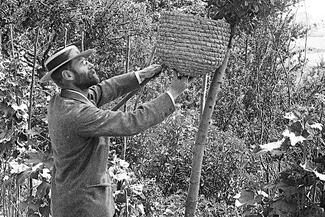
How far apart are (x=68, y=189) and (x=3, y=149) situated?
5.87ft

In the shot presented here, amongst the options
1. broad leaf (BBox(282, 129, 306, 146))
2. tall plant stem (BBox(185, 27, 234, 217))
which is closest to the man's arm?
tall plant stem (BBox(185, 27, 234, 217))

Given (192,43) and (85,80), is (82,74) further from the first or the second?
Result: (192,43)

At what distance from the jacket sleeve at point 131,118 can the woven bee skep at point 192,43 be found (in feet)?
0.61

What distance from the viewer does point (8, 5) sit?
4.46 m

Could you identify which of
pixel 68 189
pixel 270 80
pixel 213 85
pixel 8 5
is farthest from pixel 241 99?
pixel 68 189

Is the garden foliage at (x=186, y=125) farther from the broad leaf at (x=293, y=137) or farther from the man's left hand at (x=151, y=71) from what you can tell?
the man's left hand at (x=151, y=71)

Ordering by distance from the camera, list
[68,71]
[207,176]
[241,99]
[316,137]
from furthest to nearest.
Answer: [241,99], [207,176], [316,137], [68,71]

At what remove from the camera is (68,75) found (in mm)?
2197

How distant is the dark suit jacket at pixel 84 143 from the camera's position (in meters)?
1.98

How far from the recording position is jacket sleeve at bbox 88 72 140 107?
96.8 inches

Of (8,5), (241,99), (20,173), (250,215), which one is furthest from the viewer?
(241,99)

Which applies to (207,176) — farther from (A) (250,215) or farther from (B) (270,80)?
(A) (250,215)

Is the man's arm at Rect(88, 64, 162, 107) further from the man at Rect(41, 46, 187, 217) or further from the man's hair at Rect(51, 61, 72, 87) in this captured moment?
the man's hair at Rect(51, 61, 72, 87)

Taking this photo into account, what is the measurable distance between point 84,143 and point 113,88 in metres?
0.43
